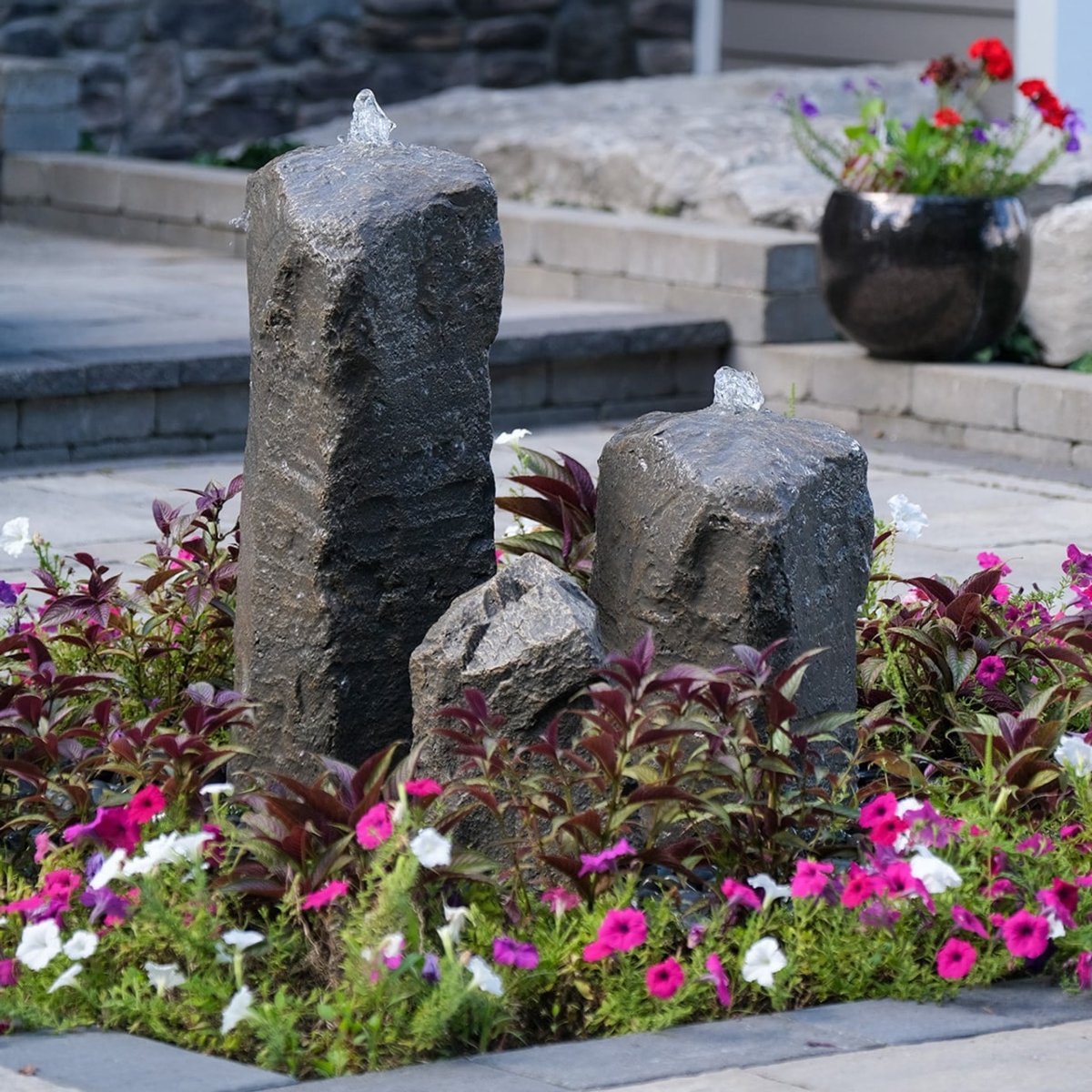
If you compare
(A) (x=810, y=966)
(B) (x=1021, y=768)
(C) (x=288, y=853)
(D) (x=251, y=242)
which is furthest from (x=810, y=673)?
(D) (x=251, y=242)

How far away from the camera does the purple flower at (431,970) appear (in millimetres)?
2859

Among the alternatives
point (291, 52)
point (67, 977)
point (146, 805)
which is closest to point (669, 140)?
point (291, 52)

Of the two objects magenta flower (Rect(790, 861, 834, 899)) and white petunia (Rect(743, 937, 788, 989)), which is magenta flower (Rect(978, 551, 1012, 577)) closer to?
magenta flower (Rect(790, 861, 834, 899))

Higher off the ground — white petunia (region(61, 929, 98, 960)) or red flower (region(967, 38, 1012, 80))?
red flower (region(967, 38, 1012, 80))

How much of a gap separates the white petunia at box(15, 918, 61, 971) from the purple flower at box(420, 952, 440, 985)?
0.51m

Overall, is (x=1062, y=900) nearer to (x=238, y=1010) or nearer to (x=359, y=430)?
(x=238, y=1010)

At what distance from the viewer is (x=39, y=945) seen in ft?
9.62

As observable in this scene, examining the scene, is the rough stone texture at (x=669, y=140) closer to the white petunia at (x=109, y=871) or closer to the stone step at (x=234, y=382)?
the stone step at (x=234, y=382)

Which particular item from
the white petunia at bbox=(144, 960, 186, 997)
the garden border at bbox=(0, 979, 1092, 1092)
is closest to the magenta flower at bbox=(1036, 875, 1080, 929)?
the garden border at bbox=(0, 979, 1092, 1092)

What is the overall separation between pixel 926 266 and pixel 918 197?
256 millimetres

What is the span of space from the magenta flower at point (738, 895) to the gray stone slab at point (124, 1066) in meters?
0.70

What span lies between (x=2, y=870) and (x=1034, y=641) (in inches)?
77.2

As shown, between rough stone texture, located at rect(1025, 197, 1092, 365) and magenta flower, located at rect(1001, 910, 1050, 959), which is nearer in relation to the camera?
magenta flower, located at rect(1001, 910, 1050, 959)

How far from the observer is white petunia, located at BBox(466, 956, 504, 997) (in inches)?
110
